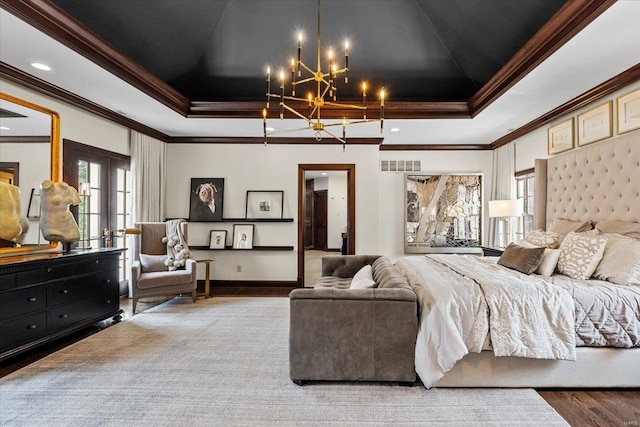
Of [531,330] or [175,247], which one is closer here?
[531,330]

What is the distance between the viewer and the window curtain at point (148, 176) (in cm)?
507

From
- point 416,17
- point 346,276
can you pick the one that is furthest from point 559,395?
point 416,17

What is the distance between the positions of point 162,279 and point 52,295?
139 centimetres

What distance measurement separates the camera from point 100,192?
4582 millimetres

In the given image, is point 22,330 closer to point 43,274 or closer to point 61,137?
point 43,274

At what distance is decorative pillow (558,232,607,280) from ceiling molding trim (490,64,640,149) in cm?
156

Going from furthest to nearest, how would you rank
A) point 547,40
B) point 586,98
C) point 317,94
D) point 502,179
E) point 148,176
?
point 502,179
point 148,176
point 586,98
point 317,94
point 547,40

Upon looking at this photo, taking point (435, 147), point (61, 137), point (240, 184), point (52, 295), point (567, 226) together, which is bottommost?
point (52, 295)

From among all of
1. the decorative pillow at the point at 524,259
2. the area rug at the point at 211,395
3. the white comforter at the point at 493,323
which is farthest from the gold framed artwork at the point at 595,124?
the area rug at the point at 211,395

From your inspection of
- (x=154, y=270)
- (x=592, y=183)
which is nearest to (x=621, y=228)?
(x=592, y=183)

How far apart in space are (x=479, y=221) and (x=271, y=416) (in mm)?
5298

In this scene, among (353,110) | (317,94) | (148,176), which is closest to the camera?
(317,94)

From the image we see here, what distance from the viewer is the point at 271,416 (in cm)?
210

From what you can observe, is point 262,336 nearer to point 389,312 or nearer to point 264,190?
point 389,312
